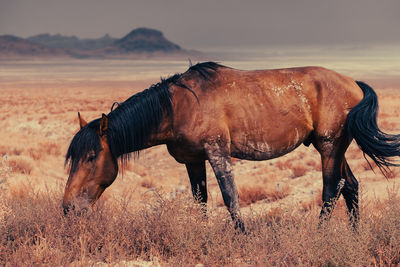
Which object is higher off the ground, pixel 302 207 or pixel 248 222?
pixel 248 222

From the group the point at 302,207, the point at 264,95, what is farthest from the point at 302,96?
the point at 302,207

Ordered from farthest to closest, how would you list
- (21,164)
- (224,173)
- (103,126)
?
1. (21,164)
2. (224,173)
3. (103,126)

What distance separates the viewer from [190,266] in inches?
169

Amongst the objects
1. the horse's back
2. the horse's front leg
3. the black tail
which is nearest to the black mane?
the horse's back

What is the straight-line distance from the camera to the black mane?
5117 millimetres

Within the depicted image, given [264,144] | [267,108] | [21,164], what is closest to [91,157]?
[264,144]

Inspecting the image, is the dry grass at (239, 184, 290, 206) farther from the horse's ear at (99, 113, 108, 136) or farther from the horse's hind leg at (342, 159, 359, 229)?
the horse's ear at (99, 113, 108, 136)

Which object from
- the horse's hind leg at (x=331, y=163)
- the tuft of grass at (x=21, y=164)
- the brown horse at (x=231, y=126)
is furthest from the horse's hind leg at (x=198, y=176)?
the tuft of grass at (x=21, y=164)

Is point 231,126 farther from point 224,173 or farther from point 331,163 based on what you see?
point 331,163

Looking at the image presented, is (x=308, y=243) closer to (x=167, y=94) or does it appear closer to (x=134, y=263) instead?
(x=134, y=263)

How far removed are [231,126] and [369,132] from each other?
1.86m

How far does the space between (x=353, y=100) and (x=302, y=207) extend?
3452 mm

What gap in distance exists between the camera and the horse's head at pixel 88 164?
5.07 m

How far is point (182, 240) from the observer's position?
15.1 feet
